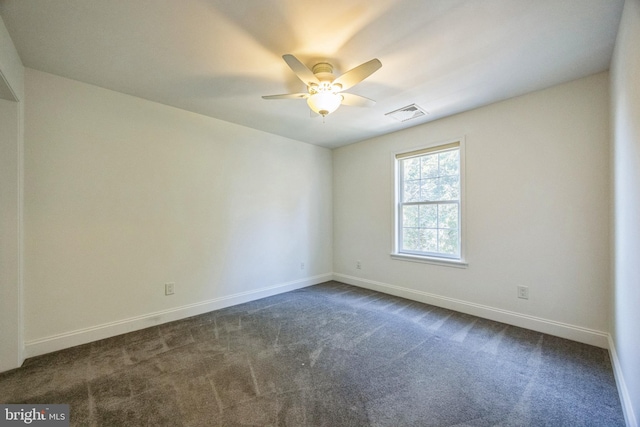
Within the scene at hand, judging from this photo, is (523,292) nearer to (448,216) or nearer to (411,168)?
(448,216)

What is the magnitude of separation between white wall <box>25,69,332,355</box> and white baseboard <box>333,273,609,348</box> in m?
1.72

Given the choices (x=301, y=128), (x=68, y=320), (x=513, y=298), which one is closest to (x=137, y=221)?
(x=68, y=320)

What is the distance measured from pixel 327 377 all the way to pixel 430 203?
Answer: 2559 millimetres

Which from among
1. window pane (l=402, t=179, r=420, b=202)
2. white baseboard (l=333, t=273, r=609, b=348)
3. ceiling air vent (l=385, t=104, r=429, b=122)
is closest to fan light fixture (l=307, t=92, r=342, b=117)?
ceiling air vent (l=385, t=104, r=429, b=122)

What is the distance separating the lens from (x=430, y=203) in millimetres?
3494

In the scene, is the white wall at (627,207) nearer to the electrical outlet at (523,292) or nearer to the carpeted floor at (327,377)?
the carpeted floor at (327,377)

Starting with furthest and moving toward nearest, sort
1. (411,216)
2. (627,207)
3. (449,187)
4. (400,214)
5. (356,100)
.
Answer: (400,214) → (411,216) → (449,187) → (356,100) → (627,207)

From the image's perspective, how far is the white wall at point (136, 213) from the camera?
7.30 feet

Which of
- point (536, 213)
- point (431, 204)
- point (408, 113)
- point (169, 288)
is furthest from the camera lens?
point (431, 204)

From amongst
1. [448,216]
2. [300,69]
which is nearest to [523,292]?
[448,216]

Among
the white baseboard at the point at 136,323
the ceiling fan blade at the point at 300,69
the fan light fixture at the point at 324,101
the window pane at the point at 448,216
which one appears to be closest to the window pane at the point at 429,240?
the window pane at the point at 448,216

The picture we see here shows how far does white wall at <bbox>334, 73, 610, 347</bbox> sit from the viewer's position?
2.29 metres

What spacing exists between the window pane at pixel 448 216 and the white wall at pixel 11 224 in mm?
4187

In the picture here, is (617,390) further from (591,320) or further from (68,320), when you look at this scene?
(68,320)
